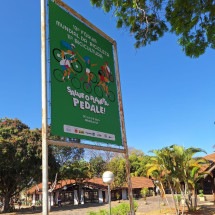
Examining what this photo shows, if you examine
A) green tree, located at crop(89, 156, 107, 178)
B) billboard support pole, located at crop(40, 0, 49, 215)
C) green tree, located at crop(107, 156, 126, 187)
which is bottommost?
billboard support pole, located at crop(40, 0, 49, 215)

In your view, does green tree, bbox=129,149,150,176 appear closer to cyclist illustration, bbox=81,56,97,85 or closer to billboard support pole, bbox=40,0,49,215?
cyclist illustration, bbox=81,56,97,85

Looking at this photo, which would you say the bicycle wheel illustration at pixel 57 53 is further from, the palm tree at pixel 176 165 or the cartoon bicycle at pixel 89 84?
the palm tree at pixel 176 165

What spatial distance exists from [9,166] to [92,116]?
31.0 meters

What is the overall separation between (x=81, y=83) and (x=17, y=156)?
30467 mm

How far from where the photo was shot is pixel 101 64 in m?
7.23

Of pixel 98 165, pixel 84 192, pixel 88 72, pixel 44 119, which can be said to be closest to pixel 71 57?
pixel 88 72

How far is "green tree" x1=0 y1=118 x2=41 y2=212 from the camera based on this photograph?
34719 millimetres

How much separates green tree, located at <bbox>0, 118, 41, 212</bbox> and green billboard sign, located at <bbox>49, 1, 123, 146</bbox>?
29.3 m

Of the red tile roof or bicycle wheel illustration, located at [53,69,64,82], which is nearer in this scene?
bicycle wheel illustration, located at [53,69,64,82]

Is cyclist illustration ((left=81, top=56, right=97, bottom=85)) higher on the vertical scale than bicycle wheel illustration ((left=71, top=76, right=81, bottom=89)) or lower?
higher

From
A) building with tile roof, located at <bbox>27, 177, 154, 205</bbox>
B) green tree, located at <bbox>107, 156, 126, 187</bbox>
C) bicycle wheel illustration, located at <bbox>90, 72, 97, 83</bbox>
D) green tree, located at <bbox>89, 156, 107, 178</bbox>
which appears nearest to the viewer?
bicycle wheel illustration, located at <bbox>90, 72, 97, 83</bbox>

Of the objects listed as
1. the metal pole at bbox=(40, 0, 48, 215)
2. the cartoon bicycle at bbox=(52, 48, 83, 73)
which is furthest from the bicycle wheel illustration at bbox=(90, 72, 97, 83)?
the metal pole at bbox=(40, 0, 48, 215)

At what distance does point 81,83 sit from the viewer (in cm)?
638

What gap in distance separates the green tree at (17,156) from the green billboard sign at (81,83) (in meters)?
29.3
